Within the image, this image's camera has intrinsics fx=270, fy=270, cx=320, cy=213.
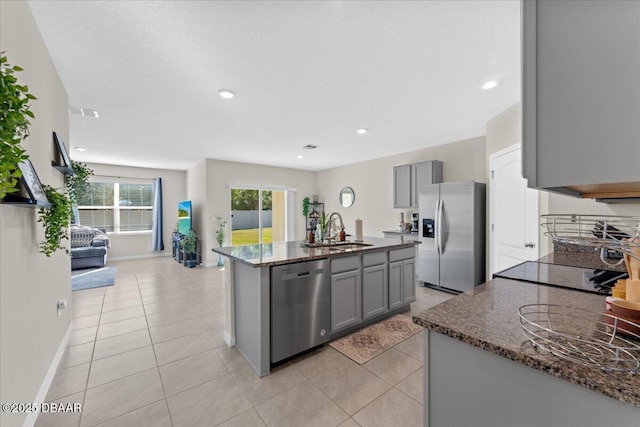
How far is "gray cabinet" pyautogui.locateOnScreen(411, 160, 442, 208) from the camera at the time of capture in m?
4.92

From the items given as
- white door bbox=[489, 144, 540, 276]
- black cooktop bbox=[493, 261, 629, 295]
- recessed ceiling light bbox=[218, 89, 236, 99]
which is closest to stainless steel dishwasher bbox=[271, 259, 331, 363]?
black cooktop bbox=[493, 261, 629, 295]

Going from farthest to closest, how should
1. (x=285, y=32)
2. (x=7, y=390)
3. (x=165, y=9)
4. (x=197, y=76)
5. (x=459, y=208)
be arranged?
(x=459, y=208) < (x=197, y=76) < (x=285, y=32) < (x=165, y=9) < (x=7, y=390)

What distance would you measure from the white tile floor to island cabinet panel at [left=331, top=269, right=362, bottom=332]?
11.6 inches

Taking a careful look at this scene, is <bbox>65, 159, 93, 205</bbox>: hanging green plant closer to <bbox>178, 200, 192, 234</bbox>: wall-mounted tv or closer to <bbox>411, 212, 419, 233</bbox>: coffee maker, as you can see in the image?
<bbox>178, 200, 192, 234</bbox>: wall-mounted tv

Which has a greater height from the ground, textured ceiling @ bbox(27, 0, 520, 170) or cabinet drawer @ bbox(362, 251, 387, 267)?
textured ceiling @ bbox(27, 0, 520, 170)

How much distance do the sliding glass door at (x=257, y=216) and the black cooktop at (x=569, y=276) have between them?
6.23 metres

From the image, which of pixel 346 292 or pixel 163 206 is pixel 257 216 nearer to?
pixel 163 206

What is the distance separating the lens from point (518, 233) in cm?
332

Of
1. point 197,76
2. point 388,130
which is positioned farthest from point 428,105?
point 197,76

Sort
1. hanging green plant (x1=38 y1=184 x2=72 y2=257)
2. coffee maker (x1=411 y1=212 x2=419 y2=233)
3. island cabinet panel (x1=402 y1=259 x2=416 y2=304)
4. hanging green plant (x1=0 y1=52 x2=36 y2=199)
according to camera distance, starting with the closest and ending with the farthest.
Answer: hanging green plant (x1=0 y1=52 x2=36 y2=199)
hanging green plant (x1=38 y1=184 x2=72 y2=257)
island cabinet panel (x1=402 y1=259 x2=416 y2=304)
coffee maker (x1=411 y1=212 x2=419 y2=233)

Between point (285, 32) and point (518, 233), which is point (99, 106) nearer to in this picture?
point (285, 32)

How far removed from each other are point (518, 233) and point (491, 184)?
830 millimetres

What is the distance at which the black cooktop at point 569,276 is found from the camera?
1310 mm

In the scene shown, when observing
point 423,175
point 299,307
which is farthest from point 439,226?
point 299,307
